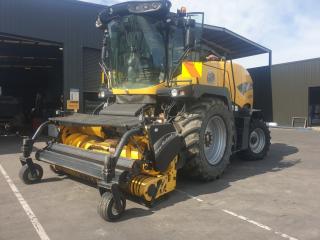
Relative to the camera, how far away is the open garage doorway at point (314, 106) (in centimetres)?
2368

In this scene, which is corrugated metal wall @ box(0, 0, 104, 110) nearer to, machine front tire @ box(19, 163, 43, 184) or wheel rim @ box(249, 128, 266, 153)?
machine front tire @ box(19, 163, 43, 184)

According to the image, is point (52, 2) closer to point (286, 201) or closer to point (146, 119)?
point (146, 119)

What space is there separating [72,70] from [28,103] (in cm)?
1453

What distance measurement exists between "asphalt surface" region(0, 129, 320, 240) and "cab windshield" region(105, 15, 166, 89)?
1971 millimetres

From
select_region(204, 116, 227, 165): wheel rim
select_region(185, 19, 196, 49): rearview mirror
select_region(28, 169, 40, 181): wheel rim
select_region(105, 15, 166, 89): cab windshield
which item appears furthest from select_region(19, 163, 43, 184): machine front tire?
select_region(185, 19, 196, 49): rearview mirror

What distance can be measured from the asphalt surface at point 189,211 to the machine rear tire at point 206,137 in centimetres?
29

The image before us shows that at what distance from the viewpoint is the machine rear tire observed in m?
6.12

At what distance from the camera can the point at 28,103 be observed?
27688 mm

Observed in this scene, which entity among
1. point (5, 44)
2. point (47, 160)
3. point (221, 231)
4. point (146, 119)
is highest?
point (5, 44)

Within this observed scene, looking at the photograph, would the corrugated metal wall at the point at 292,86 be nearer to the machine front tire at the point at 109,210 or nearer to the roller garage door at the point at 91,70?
the roller garage door at the point at 91,70

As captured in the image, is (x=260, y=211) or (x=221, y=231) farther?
(x=260, y=211)

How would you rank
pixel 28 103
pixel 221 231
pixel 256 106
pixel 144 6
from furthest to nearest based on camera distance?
1. pixel 28 103
2. pixel 256 106
3. pixel 144 6
4. pixel 221 231

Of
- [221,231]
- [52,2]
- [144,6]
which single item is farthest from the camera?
[52,2]

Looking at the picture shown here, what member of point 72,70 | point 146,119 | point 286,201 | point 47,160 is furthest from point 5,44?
point 286,201
